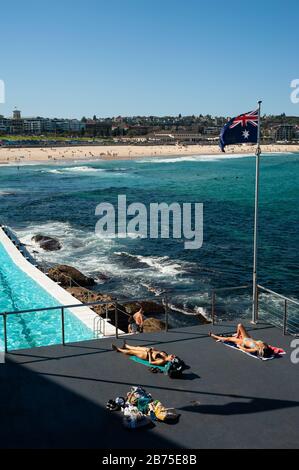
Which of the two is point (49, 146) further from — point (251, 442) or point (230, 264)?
point (251, 442)

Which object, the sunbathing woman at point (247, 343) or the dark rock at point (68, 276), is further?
the dark rock at point (68, 276)

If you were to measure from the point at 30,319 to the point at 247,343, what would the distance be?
9669mm

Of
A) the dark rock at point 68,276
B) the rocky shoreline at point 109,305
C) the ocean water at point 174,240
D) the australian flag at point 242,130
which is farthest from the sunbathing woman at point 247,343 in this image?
the dark rock at point 68,276

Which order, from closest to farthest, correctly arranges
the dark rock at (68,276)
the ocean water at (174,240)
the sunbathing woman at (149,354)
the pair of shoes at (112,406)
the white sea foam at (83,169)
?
the pair of shoes at (112,406), the sunbathing woman at (149,354), the dark rock at (68,276), the ocean water at (174,240), the white sea foam at (83,169)

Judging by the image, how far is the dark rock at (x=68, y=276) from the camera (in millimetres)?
21138

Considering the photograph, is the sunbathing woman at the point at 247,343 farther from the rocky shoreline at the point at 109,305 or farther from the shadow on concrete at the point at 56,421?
the rocky shoreline at the point at 109,305

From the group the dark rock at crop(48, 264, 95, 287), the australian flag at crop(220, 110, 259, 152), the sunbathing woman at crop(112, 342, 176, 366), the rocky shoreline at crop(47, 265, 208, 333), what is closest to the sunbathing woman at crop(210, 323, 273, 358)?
the sunbathing woman at crop(112, 342, 176, 366)

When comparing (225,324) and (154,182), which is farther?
(154,182)

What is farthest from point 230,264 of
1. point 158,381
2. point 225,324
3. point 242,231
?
point 158,381

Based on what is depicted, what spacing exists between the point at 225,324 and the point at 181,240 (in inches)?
902

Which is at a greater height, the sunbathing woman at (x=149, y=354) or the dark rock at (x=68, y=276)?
the sunbathing woman at (x=149, y=354)

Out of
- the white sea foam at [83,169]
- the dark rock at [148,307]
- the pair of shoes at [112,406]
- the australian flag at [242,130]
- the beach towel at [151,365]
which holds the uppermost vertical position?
the australian flag at [242,130]

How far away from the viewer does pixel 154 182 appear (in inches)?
2840

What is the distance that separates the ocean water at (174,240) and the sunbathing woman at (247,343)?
98 cm
